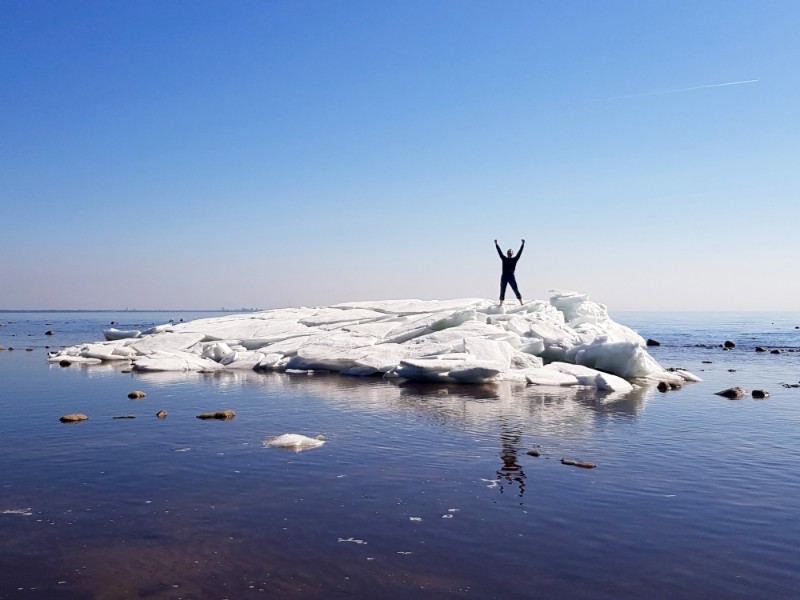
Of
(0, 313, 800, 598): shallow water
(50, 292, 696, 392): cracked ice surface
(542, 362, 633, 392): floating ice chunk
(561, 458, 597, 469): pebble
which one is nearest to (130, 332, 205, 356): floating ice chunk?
(50, 292, 696, 392): cracked ice surface

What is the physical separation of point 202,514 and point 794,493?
26.1 ft

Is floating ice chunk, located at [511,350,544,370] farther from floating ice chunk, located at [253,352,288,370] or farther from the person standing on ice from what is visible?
floating ice chunk, located at [253,352,288,370]

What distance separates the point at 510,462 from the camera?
10234mm

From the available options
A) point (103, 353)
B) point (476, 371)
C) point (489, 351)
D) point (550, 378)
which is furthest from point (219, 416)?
point (103, 353)

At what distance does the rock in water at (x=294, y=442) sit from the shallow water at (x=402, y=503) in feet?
0.88

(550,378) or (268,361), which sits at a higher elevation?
(268,361)

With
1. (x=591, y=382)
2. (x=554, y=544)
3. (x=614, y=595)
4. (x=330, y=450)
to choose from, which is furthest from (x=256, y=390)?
(x=614, y=595)

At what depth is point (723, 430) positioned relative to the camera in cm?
1317

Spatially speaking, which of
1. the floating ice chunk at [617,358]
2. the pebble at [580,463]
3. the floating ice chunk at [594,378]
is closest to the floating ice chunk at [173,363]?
the floating ice chunk at [594,378]

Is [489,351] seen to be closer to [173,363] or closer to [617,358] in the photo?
[617,358]

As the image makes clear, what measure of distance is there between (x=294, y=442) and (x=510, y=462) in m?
3.88

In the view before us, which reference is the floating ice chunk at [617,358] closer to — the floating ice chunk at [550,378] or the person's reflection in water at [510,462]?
the floating ice chunk at [550,378]

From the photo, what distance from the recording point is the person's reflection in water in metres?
9.01

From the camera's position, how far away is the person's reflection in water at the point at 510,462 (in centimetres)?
901
